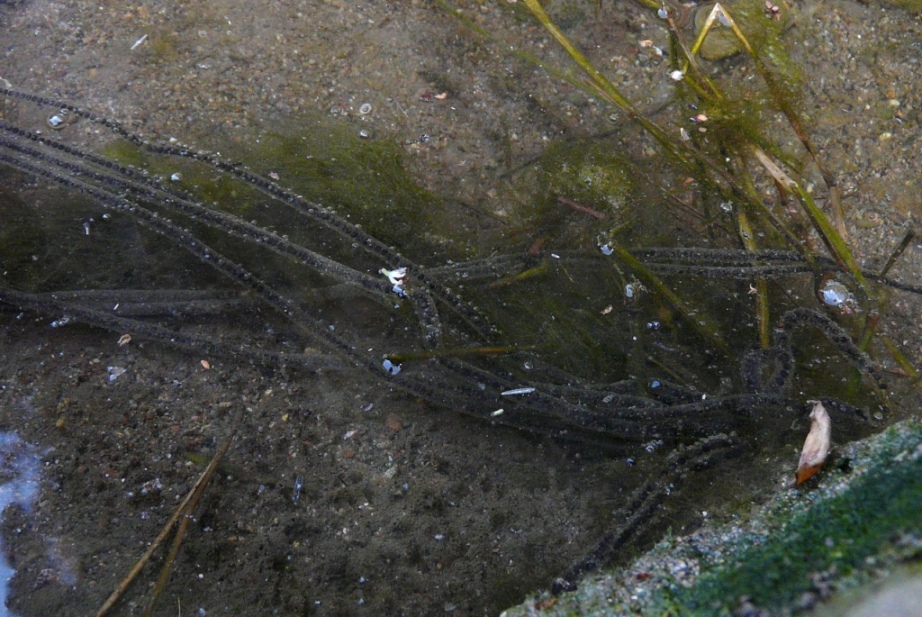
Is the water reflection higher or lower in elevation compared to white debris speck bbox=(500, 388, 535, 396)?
lower

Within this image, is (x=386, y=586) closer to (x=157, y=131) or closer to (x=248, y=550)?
(x=248, y=550)

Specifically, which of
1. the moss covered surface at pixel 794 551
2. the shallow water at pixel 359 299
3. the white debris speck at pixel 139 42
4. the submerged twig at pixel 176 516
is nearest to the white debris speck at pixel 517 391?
the shallow water at pixel 359 299

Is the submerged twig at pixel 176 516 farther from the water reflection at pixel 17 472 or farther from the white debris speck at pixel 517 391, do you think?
the white debris speck at pixel 517 391

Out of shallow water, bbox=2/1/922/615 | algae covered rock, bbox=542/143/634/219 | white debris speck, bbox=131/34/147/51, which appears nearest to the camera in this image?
shallow water, bbox=2/1/922/615

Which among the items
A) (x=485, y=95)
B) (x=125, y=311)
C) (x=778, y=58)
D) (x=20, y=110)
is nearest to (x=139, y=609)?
(x=125, y=311)

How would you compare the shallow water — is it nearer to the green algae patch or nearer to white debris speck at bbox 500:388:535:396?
white debris speck at bbox 500:388:535:396

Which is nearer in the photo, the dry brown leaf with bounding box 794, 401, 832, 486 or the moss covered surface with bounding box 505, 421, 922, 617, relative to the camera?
the moss covered surface with bounding box 505, 421, 922, 617

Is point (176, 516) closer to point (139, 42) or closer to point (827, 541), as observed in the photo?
point (827, 541)

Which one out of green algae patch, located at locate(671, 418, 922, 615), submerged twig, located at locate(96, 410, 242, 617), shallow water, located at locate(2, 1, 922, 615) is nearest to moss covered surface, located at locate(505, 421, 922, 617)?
green algae patch, located at locate(671, 418, 922, 615)
